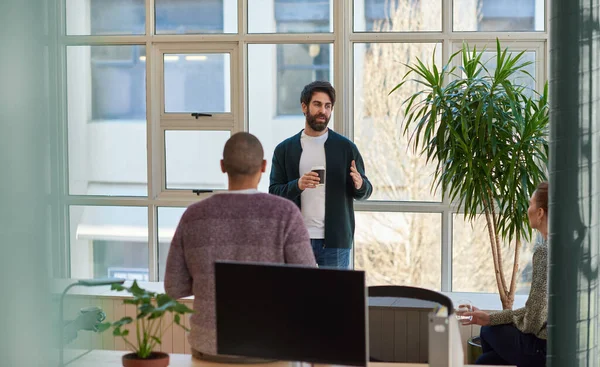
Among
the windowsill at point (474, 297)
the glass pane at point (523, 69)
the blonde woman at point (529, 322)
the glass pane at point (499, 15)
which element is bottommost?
the windowsill at point (474, 297)

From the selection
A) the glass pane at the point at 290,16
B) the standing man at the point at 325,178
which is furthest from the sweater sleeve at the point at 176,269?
the glass pane at the point at 290,16

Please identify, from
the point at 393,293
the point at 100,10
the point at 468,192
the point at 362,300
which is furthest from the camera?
the point at 100,10

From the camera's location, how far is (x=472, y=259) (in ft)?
16.2

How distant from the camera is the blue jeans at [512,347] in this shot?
11.2ft

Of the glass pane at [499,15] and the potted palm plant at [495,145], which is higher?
the glass pane at [499,15]

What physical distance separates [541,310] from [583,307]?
0.71 meters

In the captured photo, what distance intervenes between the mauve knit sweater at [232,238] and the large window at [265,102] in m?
2.77

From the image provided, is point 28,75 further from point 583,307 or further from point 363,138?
point 363,138

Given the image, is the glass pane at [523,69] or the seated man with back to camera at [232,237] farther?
the glass pane at [523,69]

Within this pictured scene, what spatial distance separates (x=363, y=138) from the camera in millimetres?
4984

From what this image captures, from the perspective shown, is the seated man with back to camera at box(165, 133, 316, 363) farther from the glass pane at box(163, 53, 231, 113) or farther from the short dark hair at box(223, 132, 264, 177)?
Answer: the glass pane at box(163, 53, 231, 113)

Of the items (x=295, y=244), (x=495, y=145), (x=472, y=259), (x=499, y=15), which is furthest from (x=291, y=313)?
(x=499, y=15)

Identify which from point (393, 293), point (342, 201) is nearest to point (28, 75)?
point (393, 293)

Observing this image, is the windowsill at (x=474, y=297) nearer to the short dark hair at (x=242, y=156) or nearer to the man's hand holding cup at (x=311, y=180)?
the man's hand holding cup at (x=311, y=180)
